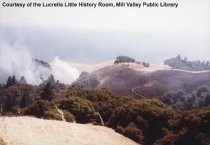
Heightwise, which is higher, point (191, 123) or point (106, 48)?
point (191, 123)

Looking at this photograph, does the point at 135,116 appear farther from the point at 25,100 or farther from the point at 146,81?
→ the point at 146,81

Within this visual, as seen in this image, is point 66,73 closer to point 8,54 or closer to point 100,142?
point 8,54

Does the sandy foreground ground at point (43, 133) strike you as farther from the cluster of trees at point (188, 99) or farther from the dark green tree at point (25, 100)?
the cluster of trees at point (188, 99)

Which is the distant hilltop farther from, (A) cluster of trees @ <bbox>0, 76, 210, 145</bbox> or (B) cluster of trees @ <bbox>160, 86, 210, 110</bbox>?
(A) cluster of trees @ <bbox>0, 76, 210, 145</bbox>

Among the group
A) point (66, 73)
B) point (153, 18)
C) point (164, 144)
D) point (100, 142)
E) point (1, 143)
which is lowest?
point (66, 73)

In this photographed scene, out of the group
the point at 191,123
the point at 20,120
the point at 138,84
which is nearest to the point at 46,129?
the point at 20,120

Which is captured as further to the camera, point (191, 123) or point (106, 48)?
point (106, 48)

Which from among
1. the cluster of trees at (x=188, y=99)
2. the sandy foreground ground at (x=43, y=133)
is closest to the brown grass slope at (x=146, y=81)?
the cluster of trees at (x=188, y=99)
